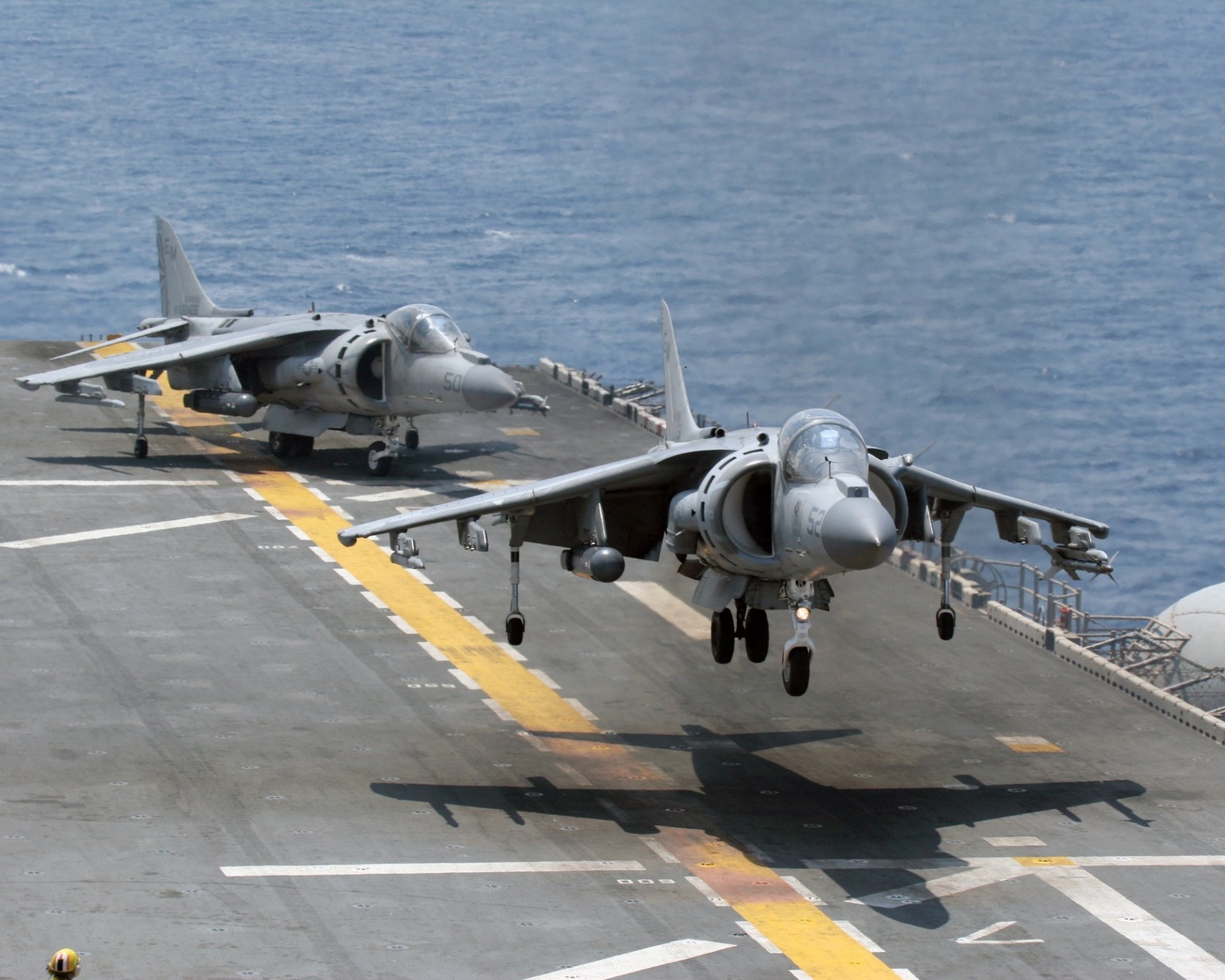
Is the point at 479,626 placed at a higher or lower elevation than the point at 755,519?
lower

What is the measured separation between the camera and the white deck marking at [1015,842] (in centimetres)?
3180

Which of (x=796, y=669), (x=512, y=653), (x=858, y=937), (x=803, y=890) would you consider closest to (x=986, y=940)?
(x=858, y=937)

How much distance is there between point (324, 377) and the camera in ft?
175

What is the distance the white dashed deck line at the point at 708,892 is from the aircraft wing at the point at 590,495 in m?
6.99

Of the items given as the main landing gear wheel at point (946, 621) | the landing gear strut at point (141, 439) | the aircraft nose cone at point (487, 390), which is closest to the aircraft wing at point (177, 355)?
the landing gear strut at point (141, 439)

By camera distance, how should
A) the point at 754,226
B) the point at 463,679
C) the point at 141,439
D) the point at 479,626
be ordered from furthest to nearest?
the point at 754,226 < the point at 141,439 < the point at 479,626 < the point at 463,679

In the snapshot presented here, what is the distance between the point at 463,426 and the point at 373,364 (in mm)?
6581

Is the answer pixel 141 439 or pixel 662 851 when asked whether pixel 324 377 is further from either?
pixel 662 851

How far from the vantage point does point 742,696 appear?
38594 millimetres

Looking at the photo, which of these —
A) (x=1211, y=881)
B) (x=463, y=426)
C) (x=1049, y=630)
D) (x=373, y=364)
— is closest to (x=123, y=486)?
(x=373, y=364)

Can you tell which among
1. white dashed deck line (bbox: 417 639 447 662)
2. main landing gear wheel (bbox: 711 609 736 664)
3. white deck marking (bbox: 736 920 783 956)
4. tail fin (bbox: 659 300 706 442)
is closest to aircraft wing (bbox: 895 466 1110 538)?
main landing gear wheel (bbox: 711 609 736 664)

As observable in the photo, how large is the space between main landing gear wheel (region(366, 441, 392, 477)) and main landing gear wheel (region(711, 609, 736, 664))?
19702mm

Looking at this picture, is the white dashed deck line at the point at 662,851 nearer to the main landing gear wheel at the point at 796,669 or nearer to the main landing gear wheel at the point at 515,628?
the main landing gear wheel at the point at 796,669

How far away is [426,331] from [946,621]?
23992 millimetres
